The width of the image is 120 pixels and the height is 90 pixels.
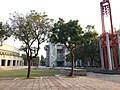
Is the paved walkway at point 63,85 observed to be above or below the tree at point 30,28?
below

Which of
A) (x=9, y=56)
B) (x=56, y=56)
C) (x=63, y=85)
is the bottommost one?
(x=63, y=85)

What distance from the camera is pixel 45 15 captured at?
2211 cm

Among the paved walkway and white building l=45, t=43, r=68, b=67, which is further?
white building l=45, t=43, r=68, b=67

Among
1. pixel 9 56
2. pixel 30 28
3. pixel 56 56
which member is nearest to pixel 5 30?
pixel 30 28

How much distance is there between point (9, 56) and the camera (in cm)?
8906

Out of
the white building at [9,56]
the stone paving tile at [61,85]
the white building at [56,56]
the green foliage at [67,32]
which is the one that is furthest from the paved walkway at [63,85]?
the white building at [56,56]

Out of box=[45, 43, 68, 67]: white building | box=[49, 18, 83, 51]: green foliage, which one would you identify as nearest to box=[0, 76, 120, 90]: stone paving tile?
Answer: box=[49, 18, 83, 51]: green foliage

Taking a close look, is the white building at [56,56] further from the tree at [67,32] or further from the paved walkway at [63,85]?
the paved walkway at [63,85]

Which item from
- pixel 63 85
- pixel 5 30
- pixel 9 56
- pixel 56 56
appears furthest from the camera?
pixel 56 56

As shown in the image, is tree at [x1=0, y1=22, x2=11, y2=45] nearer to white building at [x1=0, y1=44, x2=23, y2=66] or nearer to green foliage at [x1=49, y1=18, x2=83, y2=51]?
green foliage at [x1=49, y1=18, x2=83, y2=51]

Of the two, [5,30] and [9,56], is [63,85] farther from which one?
[9,56]

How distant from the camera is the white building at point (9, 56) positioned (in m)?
81.6

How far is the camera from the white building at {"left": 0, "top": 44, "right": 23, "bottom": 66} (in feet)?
268

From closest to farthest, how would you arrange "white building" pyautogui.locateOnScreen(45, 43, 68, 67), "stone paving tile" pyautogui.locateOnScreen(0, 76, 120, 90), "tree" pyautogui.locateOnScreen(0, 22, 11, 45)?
"stone paving tile" pyautogui.locateOnScreen(0, 76, 120, 90)
"tree" pyautogui.locateOnScreen(0, 22, 11, 45)
"white building" pyautogui.locateOnScreen(45, 43, 68, 67)
